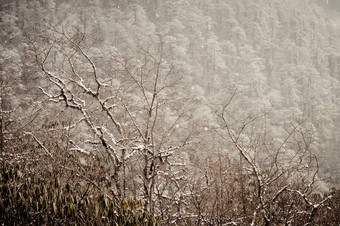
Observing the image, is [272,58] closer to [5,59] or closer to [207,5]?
[207,5]

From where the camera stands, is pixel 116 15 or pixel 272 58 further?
pixel 272 58

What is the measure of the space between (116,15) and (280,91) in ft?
100

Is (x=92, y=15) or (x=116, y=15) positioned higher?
(x=116, y=15)

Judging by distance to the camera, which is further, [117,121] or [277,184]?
[117,121]

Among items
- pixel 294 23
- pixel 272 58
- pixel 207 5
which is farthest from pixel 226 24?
pixel 294 23

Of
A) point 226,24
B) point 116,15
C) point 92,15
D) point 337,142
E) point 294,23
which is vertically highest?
point 294,23

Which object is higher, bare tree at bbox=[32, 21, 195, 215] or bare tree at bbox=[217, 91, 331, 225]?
bare tree at bbox=[32, 21, 195, 215]

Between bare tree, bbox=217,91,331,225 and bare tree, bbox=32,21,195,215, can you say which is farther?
bare tree, bbox=32,21,195,215

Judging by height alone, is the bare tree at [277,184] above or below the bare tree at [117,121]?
below

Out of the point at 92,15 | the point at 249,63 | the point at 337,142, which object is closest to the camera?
the point at 337,142

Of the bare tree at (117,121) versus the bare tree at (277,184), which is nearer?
the bare tree at (277,184)

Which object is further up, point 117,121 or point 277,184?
point 117,121

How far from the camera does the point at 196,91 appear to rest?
29031 mm

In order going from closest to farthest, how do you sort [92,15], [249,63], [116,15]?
[92,15]
[116,15]
[249,63]
